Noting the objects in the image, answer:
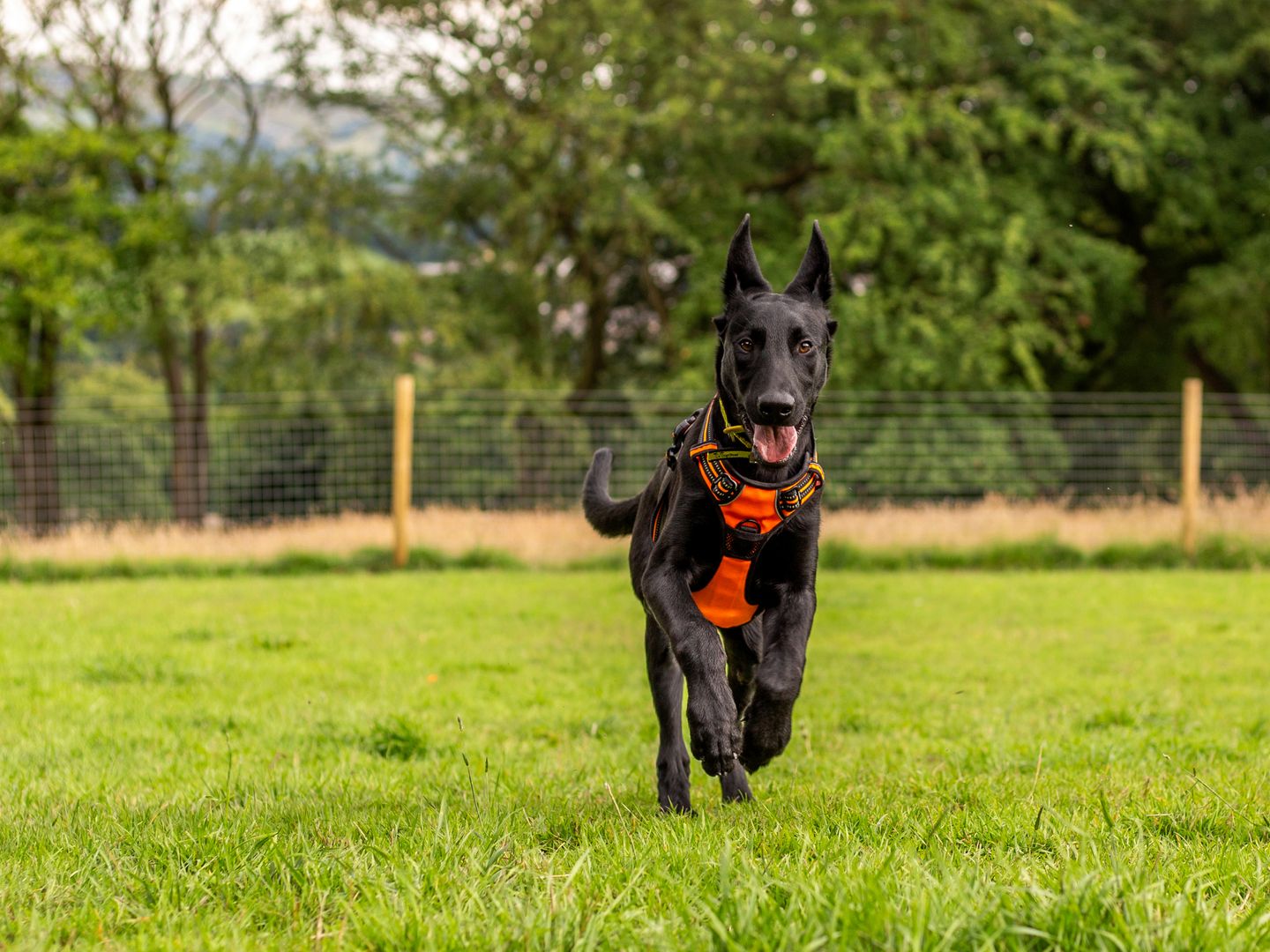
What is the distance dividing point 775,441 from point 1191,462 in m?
11.7

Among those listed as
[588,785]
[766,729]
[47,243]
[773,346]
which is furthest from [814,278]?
[47,243]

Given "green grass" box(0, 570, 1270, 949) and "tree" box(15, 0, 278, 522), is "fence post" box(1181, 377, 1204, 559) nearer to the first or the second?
"green grass" box(0, 570, 1270, 949)

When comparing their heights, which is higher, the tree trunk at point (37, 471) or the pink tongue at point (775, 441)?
the pink tongue at point (775, 441)

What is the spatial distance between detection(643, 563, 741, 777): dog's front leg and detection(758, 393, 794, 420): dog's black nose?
0.55m

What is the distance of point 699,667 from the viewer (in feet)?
10.2

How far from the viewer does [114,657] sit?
6.87m

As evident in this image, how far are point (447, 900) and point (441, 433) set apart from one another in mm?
13084

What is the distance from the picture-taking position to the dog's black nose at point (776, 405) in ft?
10.4


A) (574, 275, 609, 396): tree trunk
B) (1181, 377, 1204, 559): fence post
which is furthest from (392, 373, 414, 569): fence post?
(574, 275, 609, 396): tree trunk

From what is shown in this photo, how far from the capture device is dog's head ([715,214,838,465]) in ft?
10.6

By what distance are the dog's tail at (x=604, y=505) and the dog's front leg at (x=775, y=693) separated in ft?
3.72

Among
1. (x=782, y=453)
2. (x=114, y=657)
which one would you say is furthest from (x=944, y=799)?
(x=114, y=657)

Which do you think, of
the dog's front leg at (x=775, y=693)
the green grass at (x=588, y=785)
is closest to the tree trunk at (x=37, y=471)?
the green grass at (x=588, y=785)

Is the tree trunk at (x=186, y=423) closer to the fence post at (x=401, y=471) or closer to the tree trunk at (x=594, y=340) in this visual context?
the fence post at (x=401, y=471)
